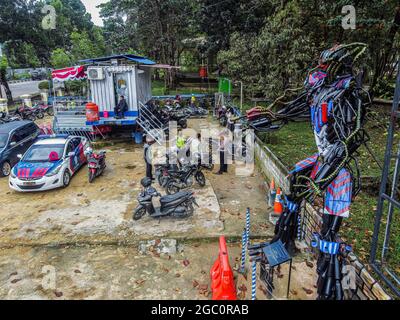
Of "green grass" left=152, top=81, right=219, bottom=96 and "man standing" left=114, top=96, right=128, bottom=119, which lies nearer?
"man standing" left=114, top=96, right=128, bottom=119

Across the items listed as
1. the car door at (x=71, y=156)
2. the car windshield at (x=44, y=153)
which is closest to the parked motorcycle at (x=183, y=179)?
the car door at (x=71, y=156)

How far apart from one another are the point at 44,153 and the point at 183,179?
5.02m

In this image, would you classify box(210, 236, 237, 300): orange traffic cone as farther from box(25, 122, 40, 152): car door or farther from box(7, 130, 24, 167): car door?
box(25, 122, 40, 152): car door

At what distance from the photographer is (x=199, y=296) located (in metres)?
5.45

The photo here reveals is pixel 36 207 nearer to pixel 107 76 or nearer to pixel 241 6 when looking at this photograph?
pixel 107 76

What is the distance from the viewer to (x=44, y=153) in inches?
430

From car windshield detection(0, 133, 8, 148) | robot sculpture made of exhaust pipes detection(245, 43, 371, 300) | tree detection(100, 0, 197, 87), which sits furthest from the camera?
tree detection(100, 0, 197, 87)

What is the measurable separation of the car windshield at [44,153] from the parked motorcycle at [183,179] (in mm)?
4072

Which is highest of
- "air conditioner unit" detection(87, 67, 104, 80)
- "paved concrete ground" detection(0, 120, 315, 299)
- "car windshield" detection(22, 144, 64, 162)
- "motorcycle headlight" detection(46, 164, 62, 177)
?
"air conditioner unit" detection(87, 67, 104, 80)

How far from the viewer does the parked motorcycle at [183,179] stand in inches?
387

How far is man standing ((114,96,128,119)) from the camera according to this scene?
1527 cm

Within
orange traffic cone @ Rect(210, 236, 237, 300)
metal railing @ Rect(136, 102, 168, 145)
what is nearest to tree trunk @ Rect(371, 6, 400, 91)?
metal railing @ Rect(136, 102, 168, 145)

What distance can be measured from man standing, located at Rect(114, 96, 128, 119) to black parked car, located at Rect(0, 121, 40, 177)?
12.6ft

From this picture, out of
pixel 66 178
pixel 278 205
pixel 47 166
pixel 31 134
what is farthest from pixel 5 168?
pixel 278 205
